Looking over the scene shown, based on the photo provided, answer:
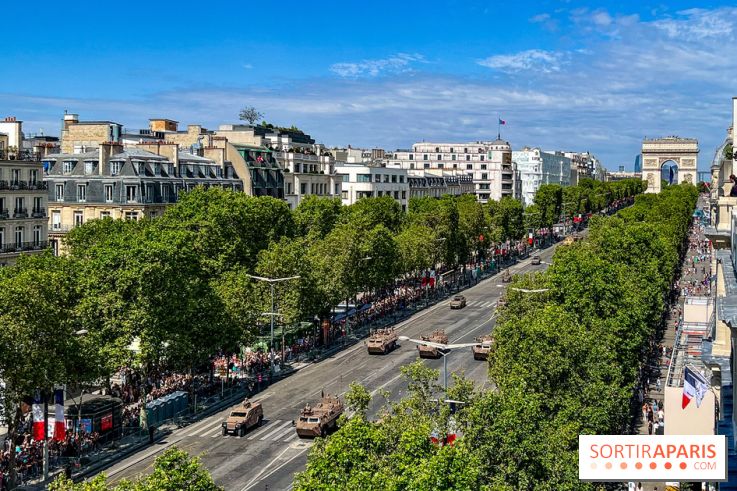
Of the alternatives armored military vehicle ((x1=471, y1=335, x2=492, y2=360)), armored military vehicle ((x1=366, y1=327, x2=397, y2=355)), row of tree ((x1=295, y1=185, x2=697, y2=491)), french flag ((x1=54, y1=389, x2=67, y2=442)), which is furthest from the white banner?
armored military vehicle ((x1=366, y1=327, x2=397, y2=355))

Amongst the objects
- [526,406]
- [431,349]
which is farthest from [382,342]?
[526,406]

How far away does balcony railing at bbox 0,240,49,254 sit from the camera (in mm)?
80812

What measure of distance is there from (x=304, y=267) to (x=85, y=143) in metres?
56.4

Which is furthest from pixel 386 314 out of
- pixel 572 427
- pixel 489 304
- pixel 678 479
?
pixel 678 479

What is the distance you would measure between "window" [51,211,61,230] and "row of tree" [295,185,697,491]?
5823 centimetres

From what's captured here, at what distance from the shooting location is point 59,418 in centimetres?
5350

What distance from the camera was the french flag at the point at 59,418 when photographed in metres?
53.2

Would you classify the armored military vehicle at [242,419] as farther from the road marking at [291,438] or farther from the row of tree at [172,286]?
the row of tree at [172,286]

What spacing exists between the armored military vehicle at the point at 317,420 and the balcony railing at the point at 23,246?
36389mm

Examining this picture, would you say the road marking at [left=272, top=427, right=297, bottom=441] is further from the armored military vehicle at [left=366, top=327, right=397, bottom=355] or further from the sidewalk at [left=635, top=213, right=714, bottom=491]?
the armored military vehicle at [left=366, top=327, right=397, bottom=355]

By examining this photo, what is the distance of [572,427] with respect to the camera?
134 feet

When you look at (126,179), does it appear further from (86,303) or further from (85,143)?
(86,303)

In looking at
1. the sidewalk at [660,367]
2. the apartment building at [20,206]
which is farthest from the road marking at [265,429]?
the apartment building at [20,206]

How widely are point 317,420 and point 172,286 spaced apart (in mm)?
14236
